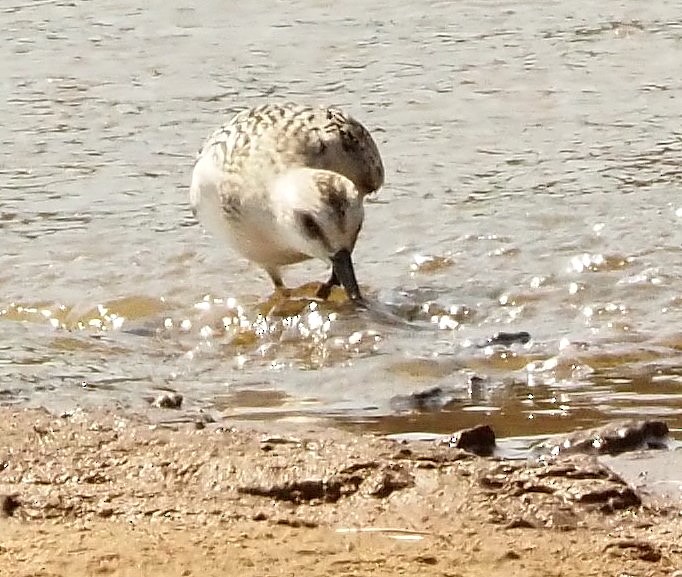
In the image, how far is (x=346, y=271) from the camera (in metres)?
6.12

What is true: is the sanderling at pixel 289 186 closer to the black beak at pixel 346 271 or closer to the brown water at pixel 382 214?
the black beak at pixel 346 271

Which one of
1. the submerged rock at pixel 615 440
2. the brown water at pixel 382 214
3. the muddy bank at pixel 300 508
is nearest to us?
the muddy bank at pixel 300 508

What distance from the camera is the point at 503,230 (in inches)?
271

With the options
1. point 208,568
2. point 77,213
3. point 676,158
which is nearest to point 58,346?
point 77,213

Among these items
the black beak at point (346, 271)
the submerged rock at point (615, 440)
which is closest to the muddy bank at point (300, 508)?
the submerged rock at point (615, 440)

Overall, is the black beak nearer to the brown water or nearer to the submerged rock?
the brown water

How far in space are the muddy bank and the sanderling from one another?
1693 millimetres

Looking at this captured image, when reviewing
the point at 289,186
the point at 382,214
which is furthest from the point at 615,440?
the point at 382,214

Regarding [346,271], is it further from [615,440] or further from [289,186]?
[615,440]

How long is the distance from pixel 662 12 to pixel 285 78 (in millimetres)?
2322

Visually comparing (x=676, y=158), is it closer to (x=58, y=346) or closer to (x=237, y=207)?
(x=237, y=207)

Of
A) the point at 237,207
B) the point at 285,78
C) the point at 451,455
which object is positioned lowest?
the point at 285,78

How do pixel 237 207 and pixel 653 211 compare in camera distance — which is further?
pixel 653 211

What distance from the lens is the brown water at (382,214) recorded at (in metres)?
5.33
